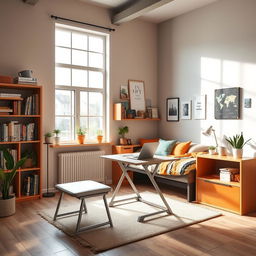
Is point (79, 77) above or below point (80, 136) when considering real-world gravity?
above

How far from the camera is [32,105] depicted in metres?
4.46

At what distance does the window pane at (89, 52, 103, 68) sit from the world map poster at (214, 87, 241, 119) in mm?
2237

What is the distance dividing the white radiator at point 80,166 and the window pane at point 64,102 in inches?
30.2

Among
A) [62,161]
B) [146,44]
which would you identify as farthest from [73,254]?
[146,44]

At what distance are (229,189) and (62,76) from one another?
131 inches

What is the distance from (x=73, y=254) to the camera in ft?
8.59

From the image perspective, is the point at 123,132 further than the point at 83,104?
Yes

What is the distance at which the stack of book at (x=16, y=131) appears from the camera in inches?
166

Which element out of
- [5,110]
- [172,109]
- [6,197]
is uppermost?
[172,109]

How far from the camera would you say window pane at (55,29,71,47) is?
5144 millimetres

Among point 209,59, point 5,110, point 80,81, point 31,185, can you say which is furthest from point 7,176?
point 209,59

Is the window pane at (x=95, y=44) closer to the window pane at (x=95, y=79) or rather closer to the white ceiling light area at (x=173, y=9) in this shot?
the window pane at (x=95, y=79)

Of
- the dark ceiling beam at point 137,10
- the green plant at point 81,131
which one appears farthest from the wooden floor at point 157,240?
the dark ceiling beam at point 137,10

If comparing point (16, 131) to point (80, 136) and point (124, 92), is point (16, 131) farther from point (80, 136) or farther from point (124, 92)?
point (124, 92)
